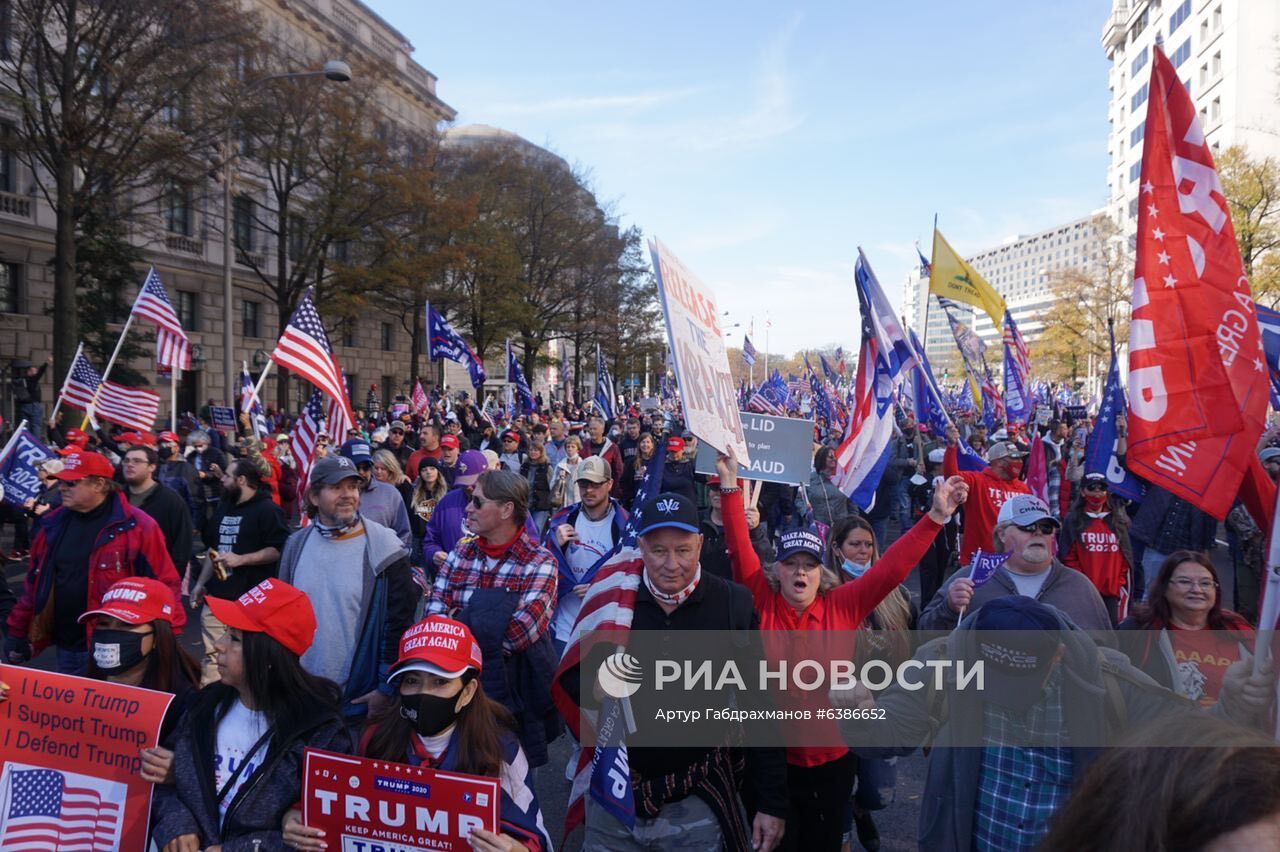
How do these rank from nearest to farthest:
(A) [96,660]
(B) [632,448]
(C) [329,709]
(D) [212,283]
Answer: (C) [329,709], (A) [96,660], (B) [632,448], (D) [212,283]

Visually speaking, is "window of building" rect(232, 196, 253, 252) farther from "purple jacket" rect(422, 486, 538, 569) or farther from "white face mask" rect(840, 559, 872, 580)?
"white face mask" rect(840, 559, 872, 580)

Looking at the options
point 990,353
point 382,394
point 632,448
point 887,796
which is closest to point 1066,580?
point 887,796

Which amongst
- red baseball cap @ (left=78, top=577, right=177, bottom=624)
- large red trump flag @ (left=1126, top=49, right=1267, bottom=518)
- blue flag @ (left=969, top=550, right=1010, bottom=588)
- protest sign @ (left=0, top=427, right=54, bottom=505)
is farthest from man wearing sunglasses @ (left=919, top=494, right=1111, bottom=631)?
protest sign @ (left=0, top=427, right=54, bottom=505)

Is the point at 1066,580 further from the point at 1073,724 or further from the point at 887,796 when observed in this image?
the point at 1073,724

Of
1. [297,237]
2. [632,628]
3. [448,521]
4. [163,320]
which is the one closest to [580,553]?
[448,521]

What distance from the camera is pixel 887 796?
4.15 metres

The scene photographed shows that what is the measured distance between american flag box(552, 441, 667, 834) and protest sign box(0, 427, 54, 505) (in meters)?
6.20

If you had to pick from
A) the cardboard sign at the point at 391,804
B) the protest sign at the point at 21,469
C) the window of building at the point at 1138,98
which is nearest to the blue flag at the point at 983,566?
the cardboard sign at the point at 391,804

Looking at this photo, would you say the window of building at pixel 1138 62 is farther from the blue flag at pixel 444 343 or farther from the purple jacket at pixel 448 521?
the purple jacket at pixel 448 521

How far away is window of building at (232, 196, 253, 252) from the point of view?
32.2 metres

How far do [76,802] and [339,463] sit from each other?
1723 mm

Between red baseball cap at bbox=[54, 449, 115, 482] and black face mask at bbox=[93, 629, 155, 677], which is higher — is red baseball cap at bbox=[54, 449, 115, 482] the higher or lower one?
the higher one

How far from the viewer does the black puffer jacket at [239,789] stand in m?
2.69

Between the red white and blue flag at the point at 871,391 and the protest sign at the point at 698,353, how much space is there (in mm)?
3609
